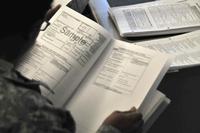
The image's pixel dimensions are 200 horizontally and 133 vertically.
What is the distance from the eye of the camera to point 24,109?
731 mm

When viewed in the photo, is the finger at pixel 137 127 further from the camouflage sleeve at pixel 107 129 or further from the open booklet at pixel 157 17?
the open booklet at pixel 157 17

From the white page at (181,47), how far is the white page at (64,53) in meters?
0.17

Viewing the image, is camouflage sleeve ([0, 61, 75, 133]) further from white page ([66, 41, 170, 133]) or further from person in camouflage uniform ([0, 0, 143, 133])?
white page ([66, 41, 170, 133])

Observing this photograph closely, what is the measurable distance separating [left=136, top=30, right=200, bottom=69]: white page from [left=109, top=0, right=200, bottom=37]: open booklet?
0.03 meters

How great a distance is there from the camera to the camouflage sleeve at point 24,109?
72cm

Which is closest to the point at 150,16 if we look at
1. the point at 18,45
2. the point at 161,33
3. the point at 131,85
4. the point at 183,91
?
the point at 161,33

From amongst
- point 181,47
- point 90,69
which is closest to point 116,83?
point 90,69

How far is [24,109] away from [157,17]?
0.67m

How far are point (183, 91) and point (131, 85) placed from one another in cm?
27

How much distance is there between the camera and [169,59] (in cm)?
103

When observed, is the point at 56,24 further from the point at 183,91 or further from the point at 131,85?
the point at 183,91

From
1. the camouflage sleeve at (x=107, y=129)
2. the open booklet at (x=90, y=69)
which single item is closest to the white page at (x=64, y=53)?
the open booklet at (x=90, y=69)

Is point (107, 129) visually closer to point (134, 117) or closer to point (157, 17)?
point (134, 117)

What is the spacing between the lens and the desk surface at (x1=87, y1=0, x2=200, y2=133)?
1.16 metres
